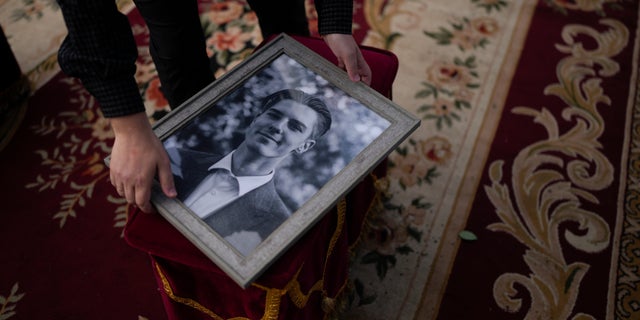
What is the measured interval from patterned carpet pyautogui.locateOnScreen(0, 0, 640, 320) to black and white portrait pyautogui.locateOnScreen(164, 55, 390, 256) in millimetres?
415

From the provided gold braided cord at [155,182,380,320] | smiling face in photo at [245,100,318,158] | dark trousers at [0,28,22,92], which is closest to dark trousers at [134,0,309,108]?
smiling face in photo at [245,100,318,158]

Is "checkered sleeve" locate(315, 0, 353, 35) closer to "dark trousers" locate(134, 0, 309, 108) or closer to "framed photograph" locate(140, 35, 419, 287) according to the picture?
"framed photograph" locate(140, 35, 419, 287)

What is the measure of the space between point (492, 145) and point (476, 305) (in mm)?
480

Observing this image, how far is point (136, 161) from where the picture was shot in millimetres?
625

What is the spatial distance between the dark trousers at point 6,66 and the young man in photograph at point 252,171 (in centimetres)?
96

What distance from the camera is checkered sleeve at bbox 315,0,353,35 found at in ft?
2.60

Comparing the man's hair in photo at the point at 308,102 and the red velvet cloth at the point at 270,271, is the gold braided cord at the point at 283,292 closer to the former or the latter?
the red velvet cloth at the point at 270,271

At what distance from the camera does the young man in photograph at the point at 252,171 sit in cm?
64

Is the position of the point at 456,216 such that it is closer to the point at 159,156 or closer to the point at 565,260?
the point at 565,260

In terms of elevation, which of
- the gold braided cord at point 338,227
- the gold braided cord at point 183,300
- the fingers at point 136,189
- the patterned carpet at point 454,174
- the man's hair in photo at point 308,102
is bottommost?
the patterned carpet at point 454,174

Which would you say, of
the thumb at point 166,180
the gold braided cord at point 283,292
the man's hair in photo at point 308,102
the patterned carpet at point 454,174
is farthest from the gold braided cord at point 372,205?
the thumb at point 166,180

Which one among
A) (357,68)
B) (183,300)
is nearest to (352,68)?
(357,68)

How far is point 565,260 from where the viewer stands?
113 centimetres

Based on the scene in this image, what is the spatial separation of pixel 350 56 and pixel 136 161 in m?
0.37
